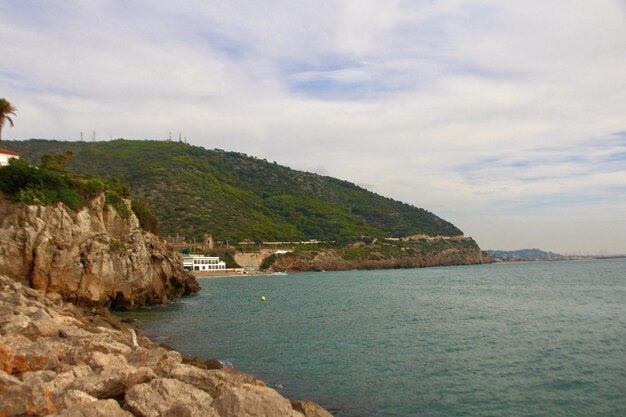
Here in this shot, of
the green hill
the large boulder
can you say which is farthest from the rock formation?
the large boulder

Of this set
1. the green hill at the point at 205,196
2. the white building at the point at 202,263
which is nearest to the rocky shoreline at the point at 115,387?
the white building at the point at 202,263

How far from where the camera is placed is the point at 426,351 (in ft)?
84.8

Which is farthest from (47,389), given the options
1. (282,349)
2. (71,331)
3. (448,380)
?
(282,349)

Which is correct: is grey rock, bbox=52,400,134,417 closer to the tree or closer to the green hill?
the tree

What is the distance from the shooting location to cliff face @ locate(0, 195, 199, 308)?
31.8 meters

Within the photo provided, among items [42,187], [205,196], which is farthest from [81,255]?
[205,196]

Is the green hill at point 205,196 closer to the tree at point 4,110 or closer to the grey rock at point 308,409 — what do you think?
the tree at point 4,110

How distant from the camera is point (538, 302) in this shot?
160 feet

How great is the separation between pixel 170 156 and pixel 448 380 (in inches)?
6610

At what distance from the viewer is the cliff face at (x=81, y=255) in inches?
1250

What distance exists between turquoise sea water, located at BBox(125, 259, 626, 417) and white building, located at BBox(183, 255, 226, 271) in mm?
61064

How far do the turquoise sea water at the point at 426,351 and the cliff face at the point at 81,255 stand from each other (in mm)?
3699

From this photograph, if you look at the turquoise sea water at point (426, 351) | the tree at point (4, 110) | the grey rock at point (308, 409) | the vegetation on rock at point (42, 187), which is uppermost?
the tree at point (4, 110)

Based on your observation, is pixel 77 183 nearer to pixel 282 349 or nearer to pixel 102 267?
pixel 102 267
